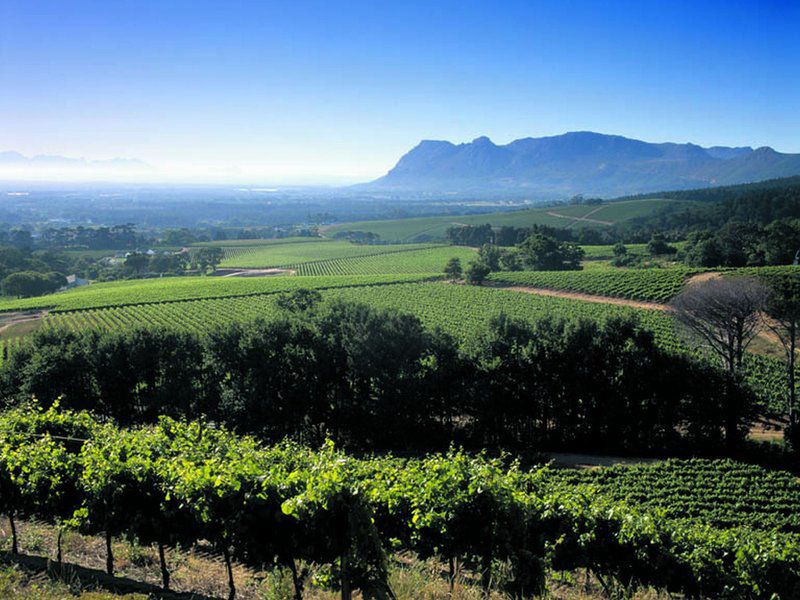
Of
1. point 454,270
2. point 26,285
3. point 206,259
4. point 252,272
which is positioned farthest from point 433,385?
point 206,259

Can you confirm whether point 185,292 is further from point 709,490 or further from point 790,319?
point 790,319

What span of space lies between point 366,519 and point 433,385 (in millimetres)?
20675

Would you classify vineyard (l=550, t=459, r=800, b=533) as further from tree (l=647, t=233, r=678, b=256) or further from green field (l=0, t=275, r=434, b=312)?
tree (l=647, t=233, r=678, b=256)

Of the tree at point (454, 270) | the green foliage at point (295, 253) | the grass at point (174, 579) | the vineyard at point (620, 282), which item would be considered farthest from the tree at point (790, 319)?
the green foliage at point (295, 253)

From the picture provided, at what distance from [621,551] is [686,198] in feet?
719

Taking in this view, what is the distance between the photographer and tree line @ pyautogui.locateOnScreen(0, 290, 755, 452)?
30.5 metres

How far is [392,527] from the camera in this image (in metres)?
12.9

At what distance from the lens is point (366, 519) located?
34.0ft

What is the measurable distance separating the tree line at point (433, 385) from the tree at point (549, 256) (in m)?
59.6

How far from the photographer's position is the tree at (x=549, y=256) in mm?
90062

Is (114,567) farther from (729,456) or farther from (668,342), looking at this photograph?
(668,342)

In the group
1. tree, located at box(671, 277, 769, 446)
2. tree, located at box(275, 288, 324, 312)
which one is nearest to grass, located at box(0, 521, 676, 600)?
tree, located at box(671, 277, 769, 446)

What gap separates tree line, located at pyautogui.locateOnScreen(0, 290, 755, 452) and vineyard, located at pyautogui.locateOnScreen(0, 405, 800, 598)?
1669 centimetres

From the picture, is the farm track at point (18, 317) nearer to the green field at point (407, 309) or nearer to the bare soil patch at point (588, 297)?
the green field at point (407, 309)
